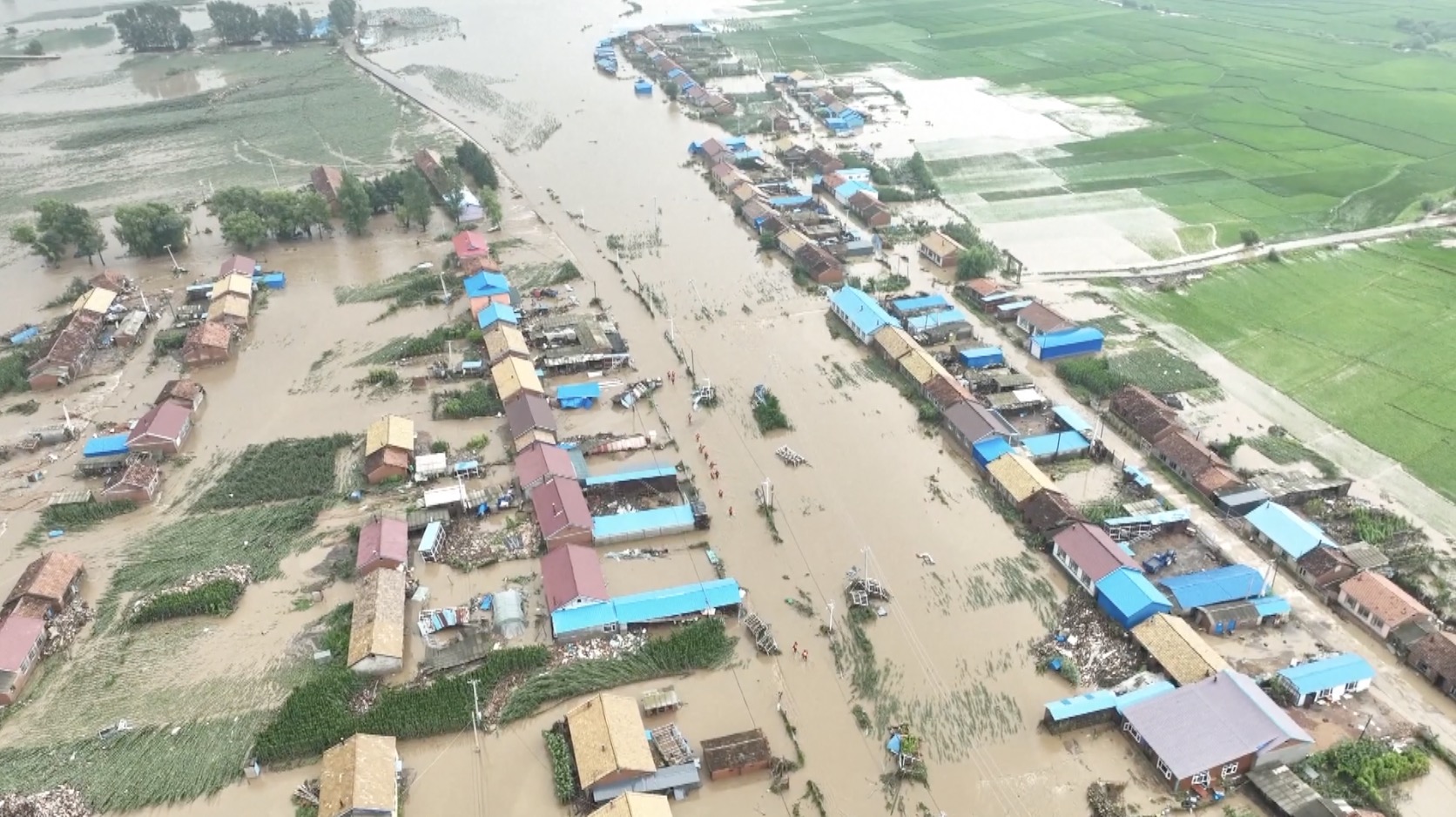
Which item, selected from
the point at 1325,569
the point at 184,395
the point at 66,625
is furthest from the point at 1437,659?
the point at 184,395

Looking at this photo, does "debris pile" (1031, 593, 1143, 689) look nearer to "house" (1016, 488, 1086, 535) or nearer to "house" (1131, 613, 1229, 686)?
"house" (1131, 613, 1229, 686)

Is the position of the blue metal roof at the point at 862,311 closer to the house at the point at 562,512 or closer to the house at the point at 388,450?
the house at the point at 562,512

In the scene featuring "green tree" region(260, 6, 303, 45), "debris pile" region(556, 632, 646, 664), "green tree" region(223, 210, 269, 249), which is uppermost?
"green tree" region(260, 6, 303, 45)

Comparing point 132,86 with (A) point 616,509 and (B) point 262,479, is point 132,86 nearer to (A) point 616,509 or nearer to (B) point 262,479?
(B) point 262,479

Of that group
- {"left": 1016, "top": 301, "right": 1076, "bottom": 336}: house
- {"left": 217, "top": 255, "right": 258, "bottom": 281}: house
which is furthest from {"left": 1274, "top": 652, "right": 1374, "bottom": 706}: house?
{"left": 217, "top": 255, "right": 258, "bottom": 281}: house

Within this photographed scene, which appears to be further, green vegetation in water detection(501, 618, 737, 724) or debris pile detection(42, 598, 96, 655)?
debris pile detection(42, 598, 96, 655)

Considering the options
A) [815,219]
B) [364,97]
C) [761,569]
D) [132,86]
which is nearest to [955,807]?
[761,569]

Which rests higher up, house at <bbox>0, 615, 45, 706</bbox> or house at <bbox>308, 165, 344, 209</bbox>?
house at <bbox>308, 165, 344, 209</bbox>

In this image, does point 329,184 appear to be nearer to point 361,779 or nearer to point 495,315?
point 495,315
